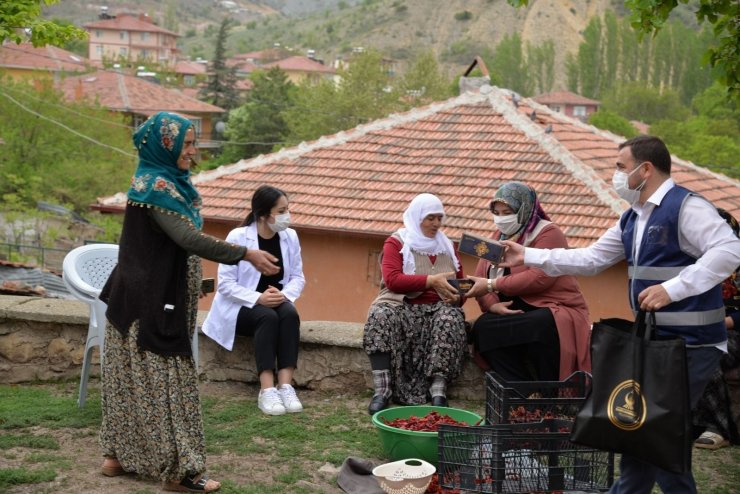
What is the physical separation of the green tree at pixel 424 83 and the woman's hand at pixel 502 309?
58285mm

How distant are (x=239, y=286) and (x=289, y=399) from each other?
2.65ft

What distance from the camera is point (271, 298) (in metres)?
6.25

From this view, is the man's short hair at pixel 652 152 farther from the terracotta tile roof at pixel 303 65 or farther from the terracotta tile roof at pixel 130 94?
the terracotta tile roof at pixel 303 65

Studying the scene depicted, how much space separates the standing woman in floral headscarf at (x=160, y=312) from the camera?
14.8 feet

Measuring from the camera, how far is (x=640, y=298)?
12.7 feet

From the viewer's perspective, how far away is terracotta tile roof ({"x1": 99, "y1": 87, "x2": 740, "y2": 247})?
13.8 meters

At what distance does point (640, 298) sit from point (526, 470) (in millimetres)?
1133

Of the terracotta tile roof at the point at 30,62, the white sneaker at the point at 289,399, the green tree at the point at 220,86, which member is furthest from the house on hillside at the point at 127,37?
the white sneaker at the point at 289,399

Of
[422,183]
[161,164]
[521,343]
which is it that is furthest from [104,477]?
[422,183]

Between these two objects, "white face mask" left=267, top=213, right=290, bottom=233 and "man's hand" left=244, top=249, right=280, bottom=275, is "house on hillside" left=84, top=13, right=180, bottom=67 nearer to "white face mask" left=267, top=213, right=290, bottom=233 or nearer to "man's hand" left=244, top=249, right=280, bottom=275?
"white face mask" left=267, top=213, right=290, bottom=233

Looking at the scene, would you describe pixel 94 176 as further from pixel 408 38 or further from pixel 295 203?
pixel 408 38

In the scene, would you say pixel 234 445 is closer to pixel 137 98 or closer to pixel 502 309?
pixel 502 309

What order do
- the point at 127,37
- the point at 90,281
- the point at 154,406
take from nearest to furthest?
the point at 154,406 < the point at 90,281 < the point at 127,37

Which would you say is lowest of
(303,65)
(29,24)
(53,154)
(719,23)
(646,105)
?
(53,154)
